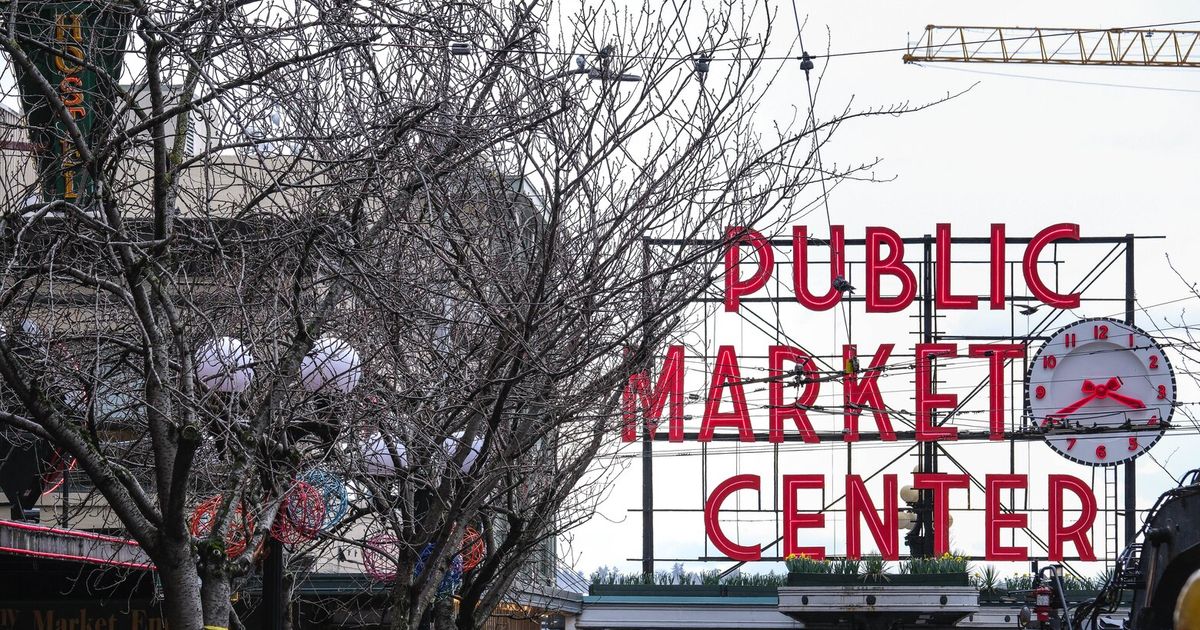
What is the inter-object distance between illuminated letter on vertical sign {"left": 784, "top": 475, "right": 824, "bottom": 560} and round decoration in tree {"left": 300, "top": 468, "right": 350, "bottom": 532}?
24386 millimetres

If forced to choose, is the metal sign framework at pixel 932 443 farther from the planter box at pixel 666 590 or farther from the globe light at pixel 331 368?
the globe light at pixel 331 368

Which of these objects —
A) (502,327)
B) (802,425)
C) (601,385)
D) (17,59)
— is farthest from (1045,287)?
(17,59)

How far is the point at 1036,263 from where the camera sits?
3638cm

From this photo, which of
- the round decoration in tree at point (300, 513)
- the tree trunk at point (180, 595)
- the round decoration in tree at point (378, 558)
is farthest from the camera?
the round decoration in tree at point (378, 558)

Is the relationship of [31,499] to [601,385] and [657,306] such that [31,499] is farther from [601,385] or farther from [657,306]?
[657,306]

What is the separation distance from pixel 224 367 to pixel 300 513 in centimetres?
126

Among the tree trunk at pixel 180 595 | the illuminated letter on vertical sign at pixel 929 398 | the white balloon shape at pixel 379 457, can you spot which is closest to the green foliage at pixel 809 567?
the illuminated letter on vertical sign at pixel 929 398

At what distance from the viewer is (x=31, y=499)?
1434 cm

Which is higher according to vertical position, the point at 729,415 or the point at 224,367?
the point at 729,415

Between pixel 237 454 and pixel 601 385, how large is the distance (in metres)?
4.16

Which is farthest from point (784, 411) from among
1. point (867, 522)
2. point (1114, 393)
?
point (1114, 393)

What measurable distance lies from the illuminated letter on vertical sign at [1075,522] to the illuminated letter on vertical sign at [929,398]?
2694 mm

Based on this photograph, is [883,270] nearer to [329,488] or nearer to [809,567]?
[809,567]

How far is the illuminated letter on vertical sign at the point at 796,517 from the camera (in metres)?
34.6
